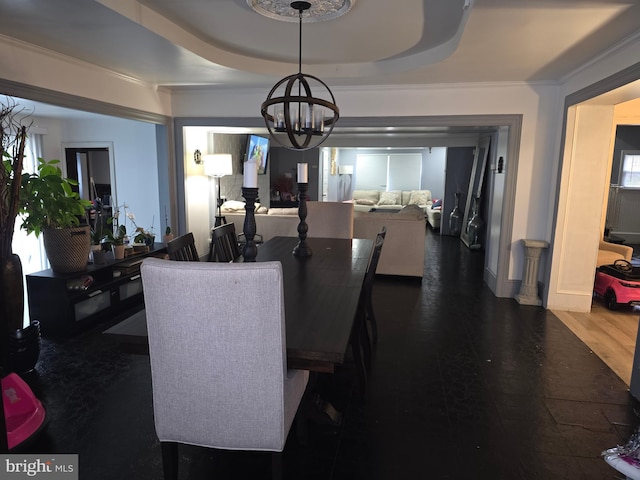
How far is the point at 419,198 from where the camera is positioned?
11.1 meters

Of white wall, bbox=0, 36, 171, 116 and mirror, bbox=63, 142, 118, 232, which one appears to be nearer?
white wall, bbox=0, 36, 171, 116

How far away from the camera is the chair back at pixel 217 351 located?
135 cm

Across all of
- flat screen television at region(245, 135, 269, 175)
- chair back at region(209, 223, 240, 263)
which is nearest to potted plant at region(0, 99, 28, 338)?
chair back at region(209, 223, 240, 263)

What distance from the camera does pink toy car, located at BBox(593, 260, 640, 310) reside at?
4.00 m

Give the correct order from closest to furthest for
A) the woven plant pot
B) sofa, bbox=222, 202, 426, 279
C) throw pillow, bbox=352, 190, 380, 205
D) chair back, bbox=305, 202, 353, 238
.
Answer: the woven plant pot
chair back, bbox=305, 202, 353, 238
sofa, bbox=222, 202, 426, 279
throw pillow, bbox=352, 190, 380, 205

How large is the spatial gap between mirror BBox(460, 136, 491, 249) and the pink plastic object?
20.9ft

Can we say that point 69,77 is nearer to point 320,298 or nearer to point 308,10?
point 308,10

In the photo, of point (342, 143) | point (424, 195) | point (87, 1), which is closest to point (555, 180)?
point (87, 1)

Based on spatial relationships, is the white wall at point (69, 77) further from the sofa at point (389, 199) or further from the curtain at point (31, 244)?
the sofa at point (389, 199)

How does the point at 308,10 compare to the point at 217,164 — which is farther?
the point at 217,164

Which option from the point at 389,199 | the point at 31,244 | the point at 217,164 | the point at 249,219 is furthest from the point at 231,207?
the point at 389,199

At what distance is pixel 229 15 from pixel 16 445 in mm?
2734
